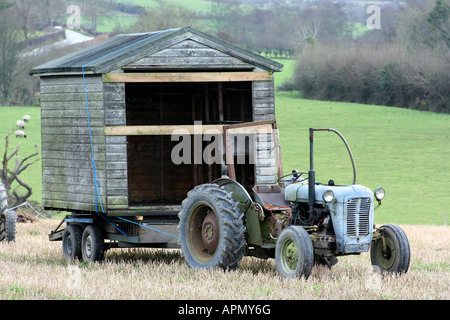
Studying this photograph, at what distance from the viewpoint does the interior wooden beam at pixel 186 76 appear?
11.8 metres

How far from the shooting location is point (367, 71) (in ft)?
189

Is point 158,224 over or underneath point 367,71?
underneath

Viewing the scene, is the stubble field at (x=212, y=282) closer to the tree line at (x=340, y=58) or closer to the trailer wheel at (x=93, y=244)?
the trailer wheel at (x=93, y=244)

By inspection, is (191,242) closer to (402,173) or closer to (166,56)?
(166,56)

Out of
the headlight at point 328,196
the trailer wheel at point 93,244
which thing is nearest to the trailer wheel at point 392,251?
the headlight at point 328,196

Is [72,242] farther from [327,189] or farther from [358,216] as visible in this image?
[358,216]

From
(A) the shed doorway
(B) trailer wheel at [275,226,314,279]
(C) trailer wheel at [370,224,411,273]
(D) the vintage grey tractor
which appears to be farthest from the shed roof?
(B) trailer wheel at [275,226,314,279]

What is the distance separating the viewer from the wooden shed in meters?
11.7

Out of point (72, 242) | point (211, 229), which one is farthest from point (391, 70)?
point (211, 229)

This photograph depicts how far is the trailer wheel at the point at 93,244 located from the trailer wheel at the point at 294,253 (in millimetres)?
3703

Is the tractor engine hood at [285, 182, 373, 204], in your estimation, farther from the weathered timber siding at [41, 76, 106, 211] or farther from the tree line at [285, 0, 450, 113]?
the tree line at [285, 0, 450, 113]

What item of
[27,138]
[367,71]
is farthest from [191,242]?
[367,71]

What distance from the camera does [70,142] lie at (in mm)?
12461

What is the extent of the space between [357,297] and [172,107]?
303 inches
